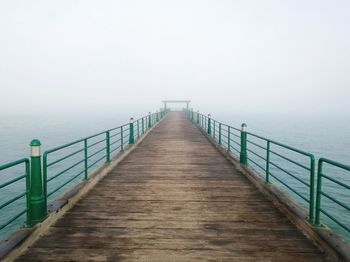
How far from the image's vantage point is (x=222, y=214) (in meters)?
5.40

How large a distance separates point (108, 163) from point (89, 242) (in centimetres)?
550

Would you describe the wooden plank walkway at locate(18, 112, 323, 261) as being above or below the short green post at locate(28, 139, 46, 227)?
below

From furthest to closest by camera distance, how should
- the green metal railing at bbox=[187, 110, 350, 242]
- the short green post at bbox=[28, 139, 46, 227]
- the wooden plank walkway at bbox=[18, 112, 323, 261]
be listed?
the short green post at bbox=[28, 139, 46, 227] < the green metal railing at bbox=[187, 110, 350, 242] < the wooden plank walkway at bbox=[18, 112, 323, 261]

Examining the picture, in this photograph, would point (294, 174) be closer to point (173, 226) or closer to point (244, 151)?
point (244, 151)

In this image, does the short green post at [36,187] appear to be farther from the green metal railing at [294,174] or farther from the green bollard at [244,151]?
the green bollard at [244,151]

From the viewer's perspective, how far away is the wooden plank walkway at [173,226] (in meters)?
3.93

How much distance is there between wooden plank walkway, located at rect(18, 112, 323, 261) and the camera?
12.9 feet

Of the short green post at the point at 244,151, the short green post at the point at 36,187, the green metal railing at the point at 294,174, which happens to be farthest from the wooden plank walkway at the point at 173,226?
the short green post at the point at 244,151

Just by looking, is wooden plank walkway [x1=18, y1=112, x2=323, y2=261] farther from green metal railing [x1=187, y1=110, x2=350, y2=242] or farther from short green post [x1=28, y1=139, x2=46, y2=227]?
green metal railing [x1=187, y1=110, x2=350, y2=242]

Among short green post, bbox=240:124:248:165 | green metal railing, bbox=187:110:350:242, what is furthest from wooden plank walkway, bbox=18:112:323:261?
short green post, bbox=240:124:248:165

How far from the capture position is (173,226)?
190 inches

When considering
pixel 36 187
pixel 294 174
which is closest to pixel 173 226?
pixel 36 187

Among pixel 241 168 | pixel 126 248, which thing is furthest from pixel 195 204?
pixel 241 168

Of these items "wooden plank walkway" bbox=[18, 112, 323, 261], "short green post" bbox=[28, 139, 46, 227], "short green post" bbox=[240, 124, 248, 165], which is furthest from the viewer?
"short green post" bbox=[240, 124, 248, 165]
